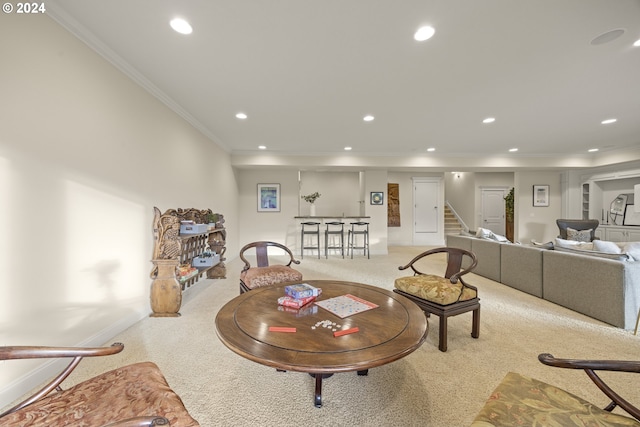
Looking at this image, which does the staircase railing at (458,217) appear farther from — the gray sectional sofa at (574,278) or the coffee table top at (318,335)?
the coffee table top at (318,335)

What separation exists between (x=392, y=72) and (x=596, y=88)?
2.47 meters

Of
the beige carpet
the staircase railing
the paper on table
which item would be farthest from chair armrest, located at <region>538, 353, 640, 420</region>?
the staircase railing

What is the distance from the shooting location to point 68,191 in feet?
6.52

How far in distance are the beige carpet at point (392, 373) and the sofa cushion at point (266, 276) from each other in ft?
1.95

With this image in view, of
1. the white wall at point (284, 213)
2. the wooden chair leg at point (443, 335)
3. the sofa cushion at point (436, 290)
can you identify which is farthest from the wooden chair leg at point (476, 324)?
the white wall at point (284, 213)

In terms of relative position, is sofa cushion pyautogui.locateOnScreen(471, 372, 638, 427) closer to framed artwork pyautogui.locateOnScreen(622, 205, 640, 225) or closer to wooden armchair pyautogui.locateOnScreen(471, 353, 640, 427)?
wooden armchair pyautogui.locateOnScreen(471, 353, 640, 427)

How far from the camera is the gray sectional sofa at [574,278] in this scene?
8.32ft

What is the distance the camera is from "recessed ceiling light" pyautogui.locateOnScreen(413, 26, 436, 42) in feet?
6.45

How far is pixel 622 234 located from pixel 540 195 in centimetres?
183

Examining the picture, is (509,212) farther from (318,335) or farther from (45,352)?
(45,352)

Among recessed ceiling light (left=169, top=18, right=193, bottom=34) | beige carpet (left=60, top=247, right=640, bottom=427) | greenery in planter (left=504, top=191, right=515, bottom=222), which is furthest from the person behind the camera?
greenery in planter (left=504, top=191, right=515, bottom=222)

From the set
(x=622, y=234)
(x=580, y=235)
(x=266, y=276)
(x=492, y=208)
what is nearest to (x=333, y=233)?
(x=266, y=276)

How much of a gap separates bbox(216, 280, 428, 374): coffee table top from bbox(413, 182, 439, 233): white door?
7150 millimetres

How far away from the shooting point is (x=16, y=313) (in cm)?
162
